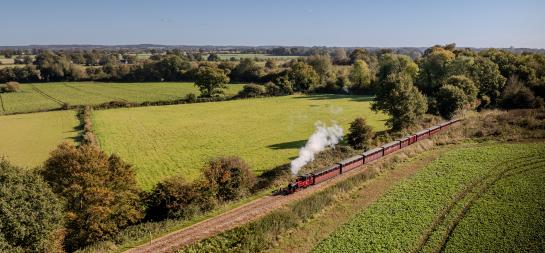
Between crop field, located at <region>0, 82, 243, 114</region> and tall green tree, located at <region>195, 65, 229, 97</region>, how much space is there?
6489 mm

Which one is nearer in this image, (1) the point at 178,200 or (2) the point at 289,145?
(1) the point at 178,200

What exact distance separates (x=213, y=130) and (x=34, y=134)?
26.4 m

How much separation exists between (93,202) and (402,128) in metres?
38.4

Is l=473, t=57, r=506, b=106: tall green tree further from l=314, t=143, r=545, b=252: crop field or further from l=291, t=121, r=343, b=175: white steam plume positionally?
l=314, t=143, r=545, b=252: crop field

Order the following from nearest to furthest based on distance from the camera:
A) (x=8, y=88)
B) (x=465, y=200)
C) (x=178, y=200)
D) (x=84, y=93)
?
(x=465, y=200) < (x=178, y=200) < (x=8, y=88) < (x=84, y=93)

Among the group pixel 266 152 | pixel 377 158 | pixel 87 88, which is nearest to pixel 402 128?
pixel 377 158

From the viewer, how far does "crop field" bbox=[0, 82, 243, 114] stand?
8362 cm

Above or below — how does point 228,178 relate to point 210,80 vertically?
below

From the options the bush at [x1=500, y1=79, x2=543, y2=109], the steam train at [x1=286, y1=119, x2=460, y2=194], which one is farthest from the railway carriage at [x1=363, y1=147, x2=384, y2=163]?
the bush at [x1=500, y1=79, x2=543, y2=109]

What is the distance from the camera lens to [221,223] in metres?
24.8

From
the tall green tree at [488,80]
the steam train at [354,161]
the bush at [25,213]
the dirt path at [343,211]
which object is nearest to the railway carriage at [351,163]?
the steam train at [354,161]

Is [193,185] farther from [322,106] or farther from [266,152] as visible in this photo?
[322,106]

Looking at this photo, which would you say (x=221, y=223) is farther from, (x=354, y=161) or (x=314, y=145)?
(x=314, y=145)

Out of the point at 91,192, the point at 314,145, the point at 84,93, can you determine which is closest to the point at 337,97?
the point at 314,145
